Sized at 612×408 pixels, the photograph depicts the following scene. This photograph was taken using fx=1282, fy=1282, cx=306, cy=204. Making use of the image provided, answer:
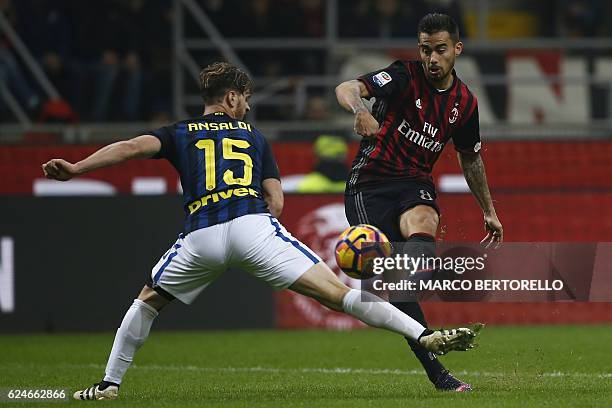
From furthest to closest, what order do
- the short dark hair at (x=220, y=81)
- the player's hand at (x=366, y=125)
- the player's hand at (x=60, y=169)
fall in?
the short dark hair at (x=220, y=81)
the player's hand at (x=60, y=169)
the player's hand at (x=366, y=125)

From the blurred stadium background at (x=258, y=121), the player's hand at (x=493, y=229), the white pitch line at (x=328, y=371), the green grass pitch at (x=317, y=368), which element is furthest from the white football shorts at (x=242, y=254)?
the blurred stadium background at (x=258, y=121)

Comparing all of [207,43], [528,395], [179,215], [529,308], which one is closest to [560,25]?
[207,43]

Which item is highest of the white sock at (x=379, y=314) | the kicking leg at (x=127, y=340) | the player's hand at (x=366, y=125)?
the player's hand at (x=366, y=125)

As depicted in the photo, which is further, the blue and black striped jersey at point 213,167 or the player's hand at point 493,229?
the player's hand at point 493,229

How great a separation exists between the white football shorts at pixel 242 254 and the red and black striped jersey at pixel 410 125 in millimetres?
1003

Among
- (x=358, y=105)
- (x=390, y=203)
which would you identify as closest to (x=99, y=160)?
(x=358, y=105)

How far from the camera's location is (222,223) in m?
7.15

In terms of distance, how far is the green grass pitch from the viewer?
24.3ft

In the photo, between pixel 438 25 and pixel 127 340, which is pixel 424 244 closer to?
pixel 438 25

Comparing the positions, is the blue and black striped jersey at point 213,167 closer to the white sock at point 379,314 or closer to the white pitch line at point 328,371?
the white sock at point 379,314

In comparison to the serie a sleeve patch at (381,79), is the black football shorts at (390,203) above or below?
below

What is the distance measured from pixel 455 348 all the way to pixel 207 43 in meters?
11.6

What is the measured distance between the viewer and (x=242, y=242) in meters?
7.10

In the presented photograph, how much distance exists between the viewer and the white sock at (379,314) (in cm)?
695
